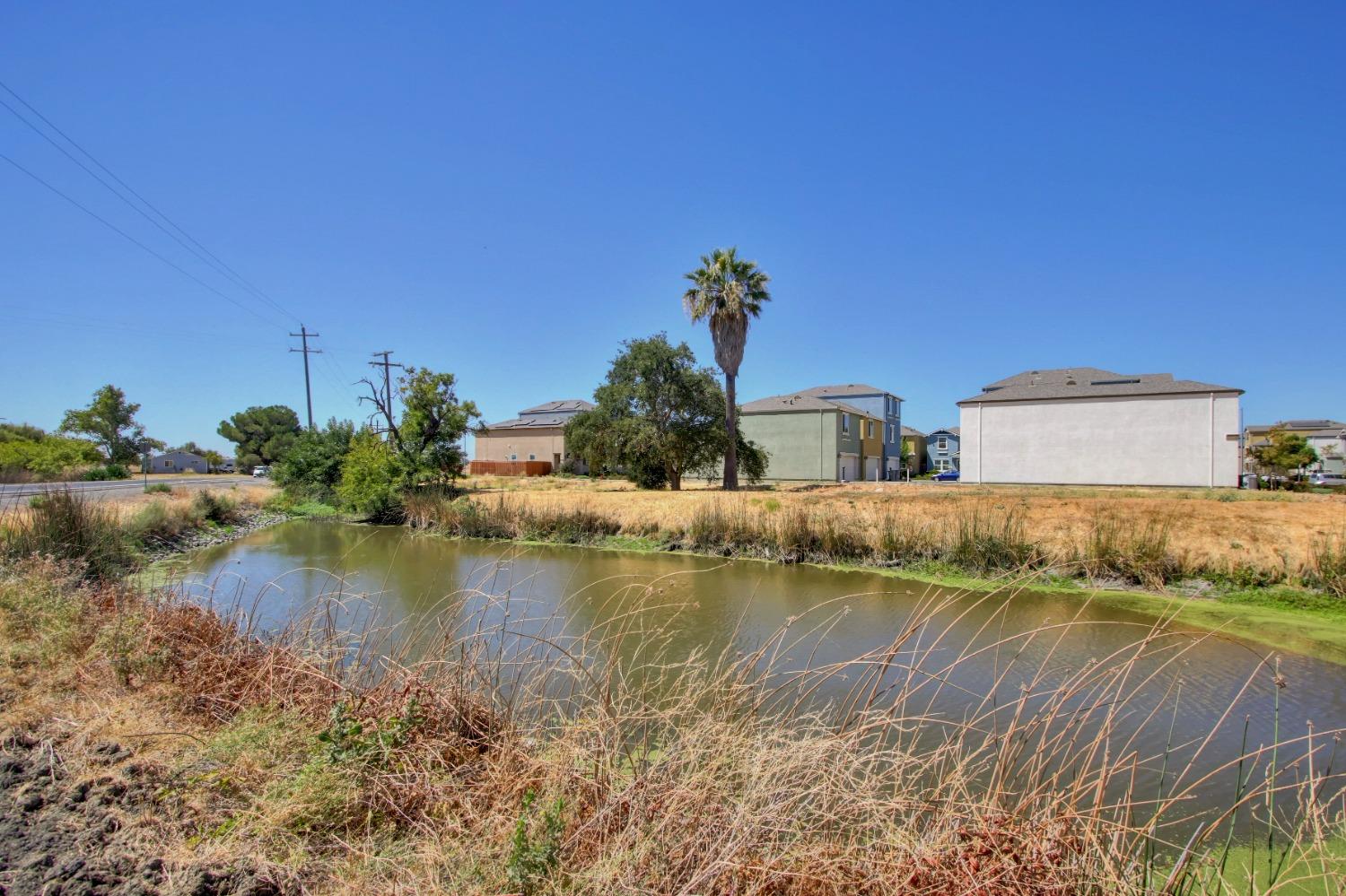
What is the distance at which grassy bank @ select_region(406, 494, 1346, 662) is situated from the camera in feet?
32.4

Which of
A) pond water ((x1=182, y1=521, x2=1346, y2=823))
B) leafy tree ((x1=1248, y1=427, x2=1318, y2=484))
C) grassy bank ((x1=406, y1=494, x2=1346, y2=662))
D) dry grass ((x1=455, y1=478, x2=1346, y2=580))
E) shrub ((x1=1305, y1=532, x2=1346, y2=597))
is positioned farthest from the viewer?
leafy tree ((x1=1248, y1=427, x2=1318, y2=484))

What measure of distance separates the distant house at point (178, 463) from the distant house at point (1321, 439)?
3443 inches

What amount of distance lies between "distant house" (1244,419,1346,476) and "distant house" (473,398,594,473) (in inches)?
1963

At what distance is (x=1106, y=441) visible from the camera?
106 feet

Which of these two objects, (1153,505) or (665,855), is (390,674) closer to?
(665,855)

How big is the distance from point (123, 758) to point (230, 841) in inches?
44.4

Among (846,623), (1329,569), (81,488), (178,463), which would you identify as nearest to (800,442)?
(1329,569)

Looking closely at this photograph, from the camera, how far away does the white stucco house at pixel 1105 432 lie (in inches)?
1189

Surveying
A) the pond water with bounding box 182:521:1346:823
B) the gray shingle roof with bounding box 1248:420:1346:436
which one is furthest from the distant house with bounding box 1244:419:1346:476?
the pond water with bounding box 182:521:1346:823

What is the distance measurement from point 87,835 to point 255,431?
70.7 m

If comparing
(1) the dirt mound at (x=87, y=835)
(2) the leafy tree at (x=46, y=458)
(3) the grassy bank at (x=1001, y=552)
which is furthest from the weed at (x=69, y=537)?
(2) the leafy tree at (x=46, y=458)

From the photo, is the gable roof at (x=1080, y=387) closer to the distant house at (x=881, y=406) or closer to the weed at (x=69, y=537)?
the distant house at (x=881, y=406)

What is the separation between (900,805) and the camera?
267 centimetres

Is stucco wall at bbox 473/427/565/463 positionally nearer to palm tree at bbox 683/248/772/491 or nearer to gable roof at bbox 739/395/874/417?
gable roof at bbox 739/395/874/417
